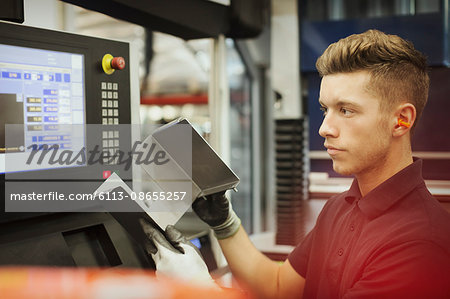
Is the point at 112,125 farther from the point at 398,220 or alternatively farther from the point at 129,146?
the point at 398,220

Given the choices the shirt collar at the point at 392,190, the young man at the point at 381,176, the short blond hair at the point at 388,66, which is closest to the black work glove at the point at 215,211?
the young man at the point at 381,176

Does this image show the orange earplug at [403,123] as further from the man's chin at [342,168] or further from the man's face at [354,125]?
the man's chin at [342,168]

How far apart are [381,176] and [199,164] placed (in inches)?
19.8

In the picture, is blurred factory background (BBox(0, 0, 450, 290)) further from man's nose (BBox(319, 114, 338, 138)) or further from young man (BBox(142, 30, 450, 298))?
man's nose (BBox(319, 114, 338, 138))

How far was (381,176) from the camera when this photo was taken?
1231 mm

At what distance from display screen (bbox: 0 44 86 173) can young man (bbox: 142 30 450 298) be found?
0.34 meters

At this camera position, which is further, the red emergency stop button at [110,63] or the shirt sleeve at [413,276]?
the red emergency stop button at [110,63]

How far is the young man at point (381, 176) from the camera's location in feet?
3.34

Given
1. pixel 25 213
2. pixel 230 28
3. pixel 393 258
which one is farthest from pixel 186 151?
pixel 230 28

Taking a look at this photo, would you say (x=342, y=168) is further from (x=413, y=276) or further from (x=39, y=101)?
(x=39, y=101)

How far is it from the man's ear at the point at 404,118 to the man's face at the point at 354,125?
24 millimetres

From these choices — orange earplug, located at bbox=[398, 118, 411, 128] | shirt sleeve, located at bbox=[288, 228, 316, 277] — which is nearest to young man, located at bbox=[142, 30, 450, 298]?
orange earplug, located at bbox=[398, 118, 411, 128]

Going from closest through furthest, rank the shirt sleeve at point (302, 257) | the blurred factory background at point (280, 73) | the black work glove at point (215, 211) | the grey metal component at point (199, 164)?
the grey metal component at point (199, 164), the black work glove at point (215, 211), the shirt sleeve at point (302, 257), the blurred factory background at point (280, 73)

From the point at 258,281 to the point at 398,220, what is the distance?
53 centimetres
